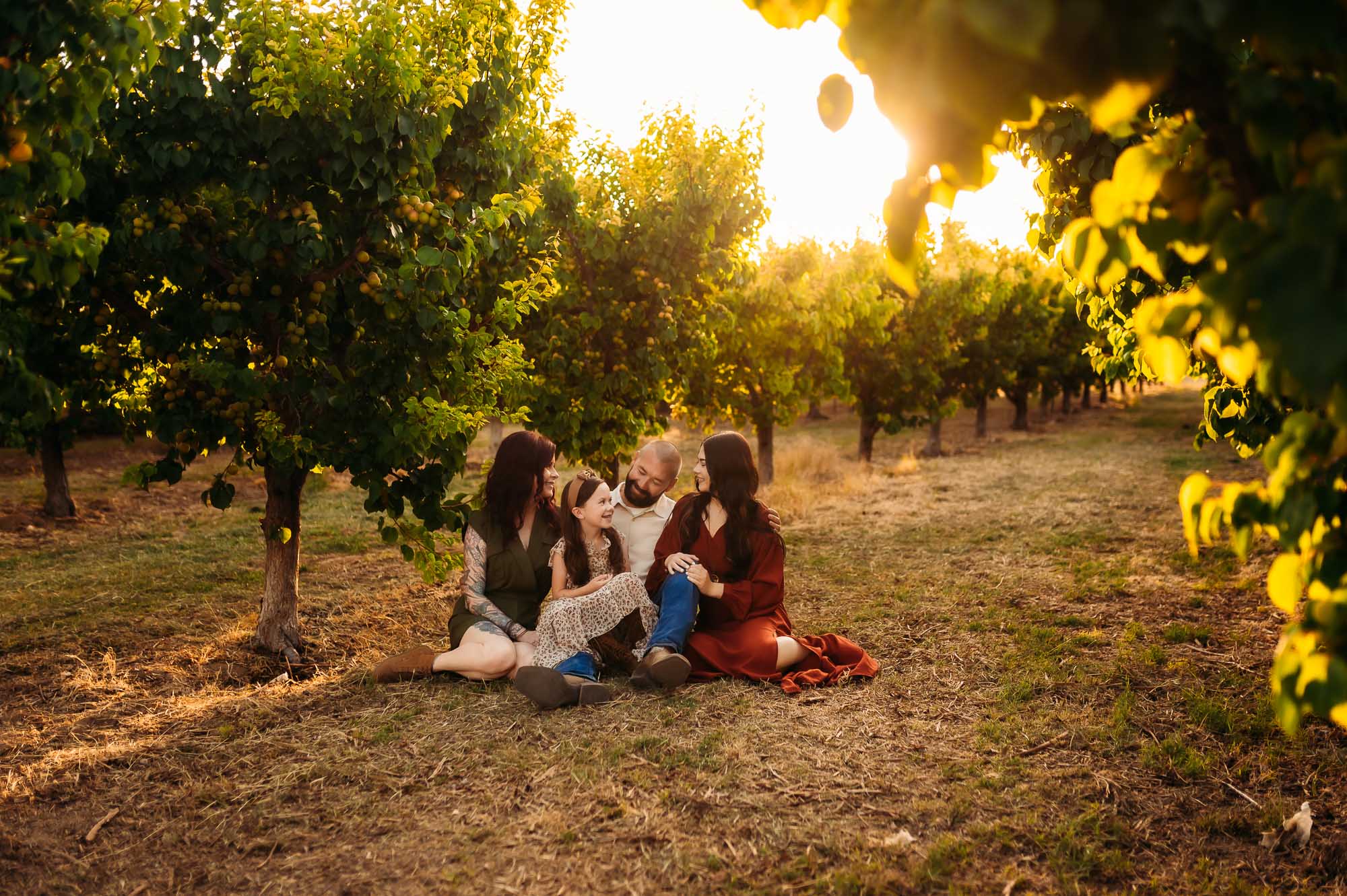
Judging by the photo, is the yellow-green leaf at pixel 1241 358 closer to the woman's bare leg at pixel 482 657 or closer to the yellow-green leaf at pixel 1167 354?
the yellow-green leaf at pixel 1167 354

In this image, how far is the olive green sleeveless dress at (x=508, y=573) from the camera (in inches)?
223

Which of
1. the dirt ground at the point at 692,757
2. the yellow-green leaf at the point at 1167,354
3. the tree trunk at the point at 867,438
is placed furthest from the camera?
the tree trunk at the point at 867,438

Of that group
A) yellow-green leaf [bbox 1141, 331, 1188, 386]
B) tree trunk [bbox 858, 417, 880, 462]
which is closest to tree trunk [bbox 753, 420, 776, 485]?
tree trunk [bbox 858, 417, 880, 462]

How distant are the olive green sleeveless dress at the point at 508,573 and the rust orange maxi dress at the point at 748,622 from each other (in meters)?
0.76

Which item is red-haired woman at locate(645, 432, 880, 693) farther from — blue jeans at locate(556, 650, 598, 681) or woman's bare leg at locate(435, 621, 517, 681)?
woman's bare leg at locate(435, 621, 517, 681)

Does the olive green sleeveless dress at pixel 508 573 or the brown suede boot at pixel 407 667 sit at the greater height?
the olive green sleeveless dress at pixel 508 573

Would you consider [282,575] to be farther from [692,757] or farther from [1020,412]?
[1020,412]

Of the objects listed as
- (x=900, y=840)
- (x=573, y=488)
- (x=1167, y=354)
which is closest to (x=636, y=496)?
(x=573, y=488)

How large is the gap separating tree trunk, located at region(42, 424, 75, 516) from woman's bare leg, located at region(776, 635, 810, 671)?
1041 centimetres

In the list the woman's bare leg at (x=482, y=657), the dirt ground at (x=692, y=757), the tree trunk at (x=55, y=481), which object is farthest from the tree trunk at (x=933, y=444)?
the woman's bare leg at (x=482, y=657)

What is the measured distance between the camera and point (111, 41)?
9.22 feet

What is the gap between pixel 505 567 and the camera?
5.68m

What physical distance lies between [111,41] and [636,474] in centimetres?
382

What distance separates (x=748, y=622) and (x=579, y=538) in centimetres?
118
